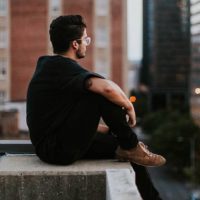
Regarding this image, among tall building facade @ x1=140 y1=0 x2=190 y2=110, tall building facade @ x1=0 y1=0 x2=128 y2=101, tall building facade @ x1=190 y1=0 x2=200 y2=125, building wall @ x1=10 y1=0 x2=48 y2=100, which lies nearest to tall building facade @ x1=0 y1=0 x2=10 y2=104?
tall building facade @ x1=0 y1=0 x2=128 y2=101

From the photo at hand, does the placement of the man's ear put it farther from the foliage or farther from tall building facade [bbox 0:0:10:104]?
tall building facade [bbox 0:0:10:104]

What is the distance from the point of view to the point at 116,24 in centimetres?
7188

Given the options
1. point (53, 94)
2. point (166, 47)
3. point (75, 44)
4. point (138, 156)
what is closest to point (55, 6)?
point (166, 47)

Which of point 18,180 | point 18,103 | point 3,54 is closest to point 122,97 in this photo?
point 18,180

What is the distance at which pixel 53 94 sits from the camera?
4.60m

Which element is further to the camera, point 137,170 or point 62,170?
point 137,170

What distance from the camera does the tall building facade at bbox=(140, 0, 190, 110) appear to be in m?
123

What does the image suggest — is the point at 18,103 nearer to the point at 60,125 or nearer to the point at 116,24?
the point at 116,24

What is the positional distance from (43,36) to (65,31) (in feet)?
220

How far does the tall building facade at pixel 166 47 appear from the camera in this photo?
12300 centimetres

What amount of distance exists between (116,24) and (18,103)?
13892 mm

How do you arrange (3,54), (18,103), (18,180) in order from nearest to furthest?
(18,180) → (18,103) → (3,54)

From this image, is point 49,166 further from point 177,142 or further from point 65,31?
point 177,142

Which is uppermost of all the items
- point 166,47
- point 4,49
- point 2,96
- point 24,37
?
point 24,37
